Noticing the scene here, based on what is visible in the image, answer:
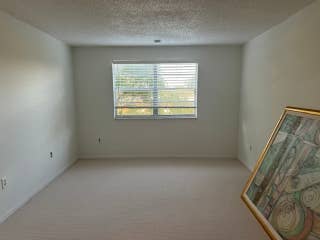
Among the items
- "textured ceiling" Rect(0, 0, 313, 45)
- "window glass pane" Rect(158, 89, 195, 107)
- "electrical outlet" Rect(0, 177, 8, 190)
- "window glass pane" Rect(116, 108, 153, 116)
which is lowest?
"electrical outlet" Rect(0, 177, 8, 190)

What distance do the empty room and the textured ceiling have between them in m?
0.02

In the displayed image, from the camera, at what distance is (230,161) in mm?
4664

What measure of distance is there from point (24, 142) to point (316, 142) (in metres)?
3.27

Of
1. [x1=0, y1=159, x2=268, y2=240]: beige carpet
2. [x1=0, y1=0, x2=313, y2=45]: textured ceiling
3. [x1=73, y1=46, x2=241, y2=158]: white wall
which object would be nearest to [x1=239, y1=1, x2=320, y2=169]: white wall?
[x1=0, y1=0, x2=313, y2=45]: textured ceiling

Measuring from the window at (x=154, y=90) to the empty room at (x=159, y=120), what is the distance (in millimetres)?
20

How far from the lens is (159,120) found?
4.85 metres

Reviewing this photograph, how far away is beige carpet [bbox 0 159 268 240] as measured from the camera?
2.35 metres

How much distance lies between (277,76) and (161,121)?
236 cm

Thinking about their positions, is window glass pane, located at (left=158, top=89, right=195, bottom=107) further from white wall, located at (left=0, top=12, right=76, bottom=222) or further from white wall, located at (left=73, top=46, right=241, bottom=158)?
white wall, located at (left=0, top=12, right=76, bottom=222)

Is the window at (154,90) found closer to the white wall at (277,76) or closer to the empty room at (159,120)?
the empty room at (159,120)

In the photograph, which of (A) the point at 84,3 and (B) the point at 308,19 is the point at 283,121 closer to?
(B) the point at 308,19

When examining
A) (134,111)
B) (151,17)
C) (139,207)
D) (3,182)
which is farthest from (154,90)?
(3,182)

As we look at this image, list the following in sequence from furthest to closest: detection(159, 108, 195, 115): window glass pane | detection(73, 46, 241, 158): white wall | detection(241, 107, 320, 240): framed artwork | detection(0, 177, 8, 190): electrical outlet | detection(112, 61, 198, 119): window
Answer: detection(159, 108, 195, 115): window glass pane → detection(112, 61, 198, 119): window → detection(73, 46, 241, 158): white wall → detection(0, 177, 8, 190): electrical outlet → detection(241, 107, 320, 240): framed artwork

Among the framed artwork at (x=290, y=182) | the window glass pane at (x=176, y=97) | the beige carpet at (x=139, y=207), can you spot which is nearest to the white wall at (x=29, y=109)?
the beige carpet at (x=139, y=207)
